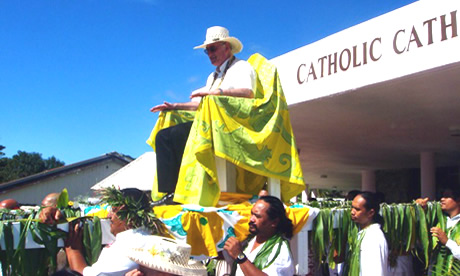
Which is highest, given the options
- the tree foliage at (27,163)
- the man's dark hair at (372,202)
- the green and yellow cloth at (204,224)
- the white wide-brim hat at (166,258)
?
the tree foliage at (27,163)

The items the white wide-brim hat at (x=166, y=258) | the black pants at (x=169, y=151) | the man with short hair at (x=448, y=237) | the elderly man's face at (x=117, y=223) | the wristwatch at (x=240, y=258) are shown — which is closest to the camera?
the white wide-brim hat at (x=166, y=258)

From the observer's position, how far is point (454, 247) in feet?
14.2

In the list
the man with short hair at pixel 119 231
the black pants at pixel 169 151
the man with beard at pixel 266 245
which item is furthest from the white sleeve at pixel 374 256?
the man with short hair at pixel 119 231

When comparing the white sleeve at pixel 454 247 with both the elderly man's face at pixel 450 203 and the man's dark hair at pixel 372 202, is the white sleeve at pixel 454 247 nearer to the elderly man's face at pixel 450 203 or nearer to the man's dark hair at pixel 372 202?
the elderly man's face at pixel 450 203

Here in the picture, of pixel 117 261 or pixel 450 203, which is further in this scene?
pixel 450 203

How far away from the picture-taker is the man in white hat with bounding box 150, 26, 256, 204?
4051 mm

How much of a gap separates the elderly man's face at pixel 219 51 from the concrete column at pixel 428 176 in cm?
911

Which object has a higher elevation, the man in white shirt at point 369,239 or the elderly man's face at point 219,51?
the elderly man's face at point 219,51

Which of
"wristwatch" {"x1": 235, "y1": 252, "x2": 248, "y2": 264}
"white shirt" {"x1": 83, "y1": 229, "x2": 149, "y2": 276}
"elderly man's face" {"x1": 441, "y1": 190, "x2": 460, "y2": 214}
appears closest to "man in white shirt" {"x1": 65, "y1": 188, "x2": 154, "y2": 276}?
"white shirt" {"x1": 83, "y1": 229, "x2": 149, "y2": 276}

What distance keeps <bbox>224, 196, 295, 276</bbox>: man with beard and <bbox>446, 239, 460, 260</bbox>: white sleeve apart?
1793mm

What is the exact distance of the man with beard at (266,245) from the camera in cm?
297

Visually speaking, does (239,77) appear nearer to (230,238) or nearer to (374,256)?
(230,238)

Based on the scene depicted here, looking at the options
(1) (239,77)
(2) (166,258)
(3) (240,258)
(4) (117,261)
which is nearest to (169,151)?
(1) (239,77)

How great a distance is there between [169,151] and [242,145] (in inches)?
27.3
